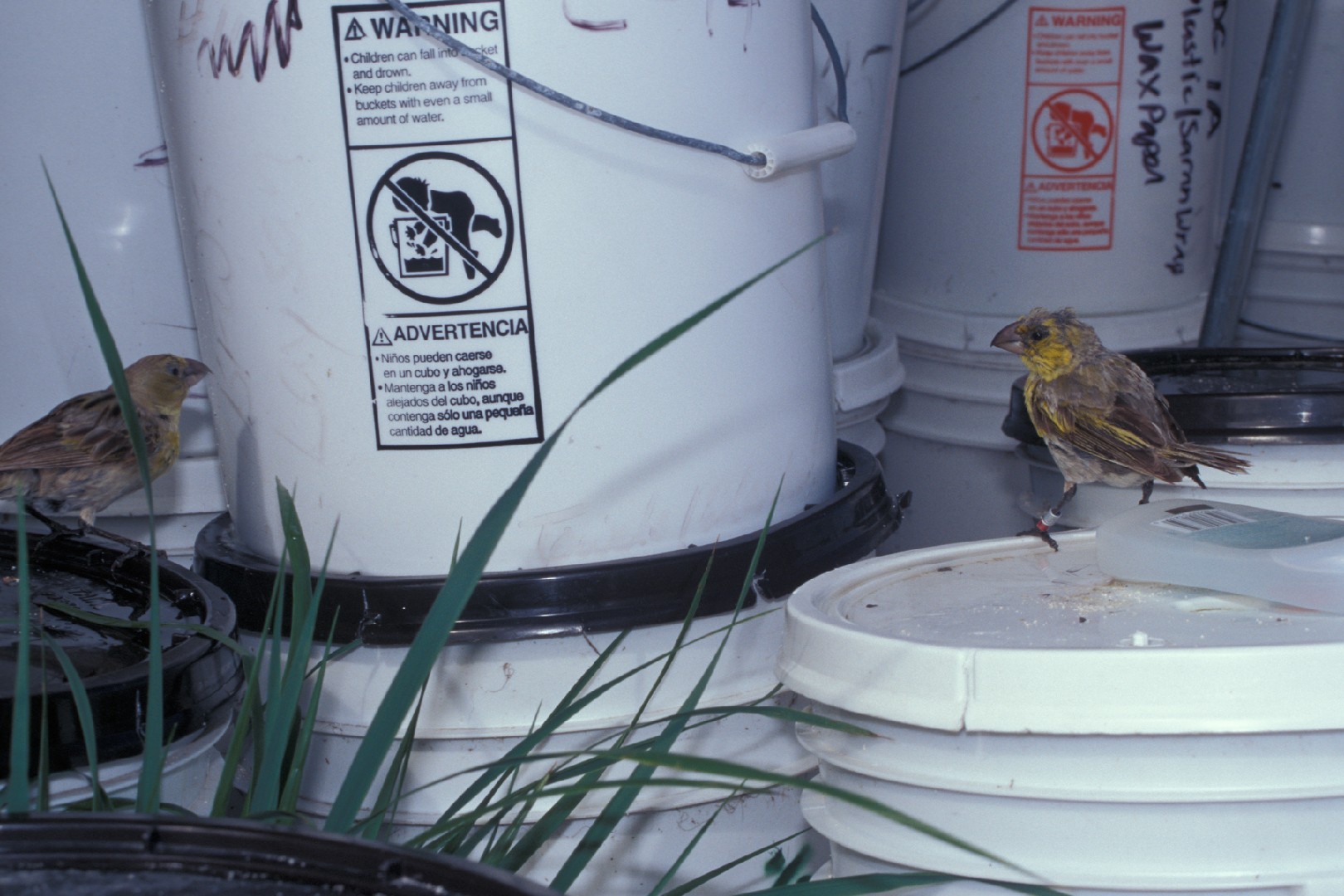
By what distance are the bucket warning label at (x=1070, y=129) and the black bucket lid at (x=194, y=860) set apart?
5.34 feet

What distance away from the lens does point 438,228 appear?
112 cm

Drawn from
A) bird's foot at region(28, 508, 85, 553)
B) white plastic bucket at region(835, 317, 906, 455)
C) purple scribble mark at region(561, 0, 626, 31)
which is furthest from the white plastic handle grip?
bird's foot at region(28, 508, 85, 553)

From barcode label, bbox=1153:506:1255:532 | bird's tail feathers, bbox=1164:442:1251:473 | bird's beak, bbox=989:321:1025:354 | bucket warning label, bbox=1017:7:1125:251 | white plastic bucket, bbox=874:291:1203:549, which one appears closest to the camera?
barcode label, bbox=1153:506:1255:532

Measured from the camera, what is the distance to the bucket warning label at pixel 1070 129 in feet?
6.45

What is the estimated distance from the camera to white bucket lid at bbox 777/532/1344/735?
812mm

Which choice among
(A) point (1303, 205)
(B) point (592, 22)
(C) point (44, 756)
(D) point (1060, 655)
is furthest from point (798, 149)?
(A) point (1303, 205)

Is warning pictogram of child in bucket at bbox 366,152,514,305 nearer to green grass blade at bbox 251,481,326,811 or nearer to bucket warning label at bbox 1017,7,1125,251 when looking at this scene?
green grass blade at bbox 251,481,326,811

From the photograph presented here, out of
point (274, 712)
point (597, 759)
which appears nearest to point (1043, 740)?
point (597, 759)

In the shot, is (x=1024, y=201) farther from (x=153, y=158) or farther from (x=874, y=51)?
(x=153, y=158)

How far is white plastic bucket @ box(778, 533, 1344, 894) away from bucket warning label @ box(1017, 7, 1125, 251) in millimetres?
1171

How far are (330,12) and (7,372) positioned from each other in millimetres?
657

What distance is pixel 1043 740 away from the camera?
0.85 meters

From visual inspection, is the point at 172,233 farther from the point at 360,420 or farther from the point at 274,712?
the point at 274,712

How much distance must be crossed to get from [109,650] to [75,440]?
409mm
